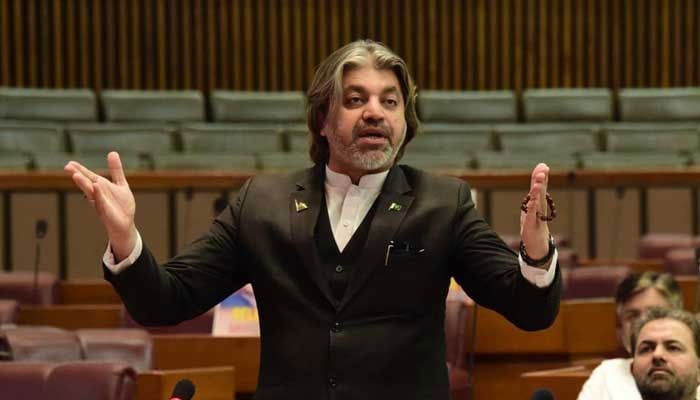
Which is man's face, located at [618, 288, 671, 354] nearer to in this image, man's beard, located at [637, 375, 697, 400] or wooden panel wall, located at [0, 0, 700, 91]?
man's beard, located at [637, 375, 697, 400]

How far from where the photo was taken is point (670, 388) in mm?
3543

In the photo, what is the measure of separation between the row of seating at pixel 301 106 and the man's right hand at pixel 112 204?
6.97m

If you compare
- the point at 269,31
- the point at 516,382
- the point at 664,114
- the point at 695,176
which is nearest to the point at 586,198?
the point at 695,176

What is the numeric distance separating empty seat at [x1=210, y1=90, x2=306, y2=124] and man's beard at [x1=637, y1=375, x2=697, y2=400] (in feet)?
18.0

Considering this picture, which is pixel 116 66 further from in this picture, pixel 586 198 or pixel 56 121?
pixel 586 198

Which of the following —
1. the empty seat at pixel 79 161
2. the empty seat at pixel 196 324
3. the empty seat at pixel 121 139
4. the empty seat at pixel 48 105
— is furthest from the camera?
the empty seat at pixel 48 105

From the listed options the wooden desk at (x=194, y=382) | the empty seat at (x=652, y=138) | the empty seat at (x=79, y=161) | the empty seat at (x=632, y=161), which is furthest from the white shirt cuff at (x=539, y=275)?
the empty seat at (x=652, y=138)

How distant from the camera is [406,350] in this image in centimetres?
195

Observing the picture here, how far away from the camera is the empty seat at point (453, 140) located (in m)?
8.40

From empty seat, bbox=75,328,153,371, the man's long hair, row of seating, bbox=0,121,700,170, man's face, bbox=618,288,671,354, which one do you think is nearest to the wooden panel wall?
row of seating, bbox=0,121,700,170

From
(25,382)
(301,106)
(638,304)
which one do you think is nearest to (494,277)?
(25,382)

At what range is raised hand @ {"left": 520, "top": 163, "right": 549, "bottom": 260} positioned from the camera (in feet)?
6.10

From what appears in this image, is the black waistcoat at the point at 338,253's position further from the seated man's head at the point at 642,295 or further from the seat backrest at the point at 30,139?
the seat backrest at the point at 30,139

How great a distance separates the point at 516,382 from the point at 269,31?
20.3 feet
